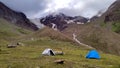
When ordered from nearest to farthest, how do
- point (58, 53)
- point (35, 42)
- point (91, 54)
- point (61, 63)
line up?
point (61, 63)
point (91, 54)
point (58, 53)
point (35, 42)

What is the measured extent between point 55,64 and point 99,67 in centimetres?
890

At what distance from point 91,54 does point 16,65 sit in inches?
1122

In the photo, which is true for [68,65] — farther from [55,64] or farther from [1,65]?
[1,65]

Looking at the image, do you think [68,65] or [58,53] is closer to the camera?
[68,65]

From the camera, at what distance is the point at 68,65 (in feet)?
205

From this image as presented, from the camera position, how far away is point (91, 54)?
8331 centimetres

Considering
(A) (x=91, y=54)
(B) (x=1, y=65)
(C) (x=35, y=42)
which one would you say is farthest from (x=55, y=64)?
(C) (x=35, y=42)

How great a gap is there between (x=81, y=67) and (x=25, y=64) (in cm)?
1061

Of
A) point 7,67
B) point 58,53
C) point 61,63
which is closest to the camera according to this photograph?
point 7,67

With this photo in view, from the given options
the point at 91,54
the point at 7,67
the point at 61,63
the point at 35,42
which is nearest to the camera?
the point at 7,67

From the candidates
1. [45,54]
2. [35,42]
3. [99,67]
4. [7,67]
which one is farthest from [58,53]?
[35,42]

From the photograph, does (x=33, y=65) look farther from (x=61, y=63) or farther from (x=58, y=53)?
(x=58, y=53)

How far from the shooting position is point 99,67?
64.1 m

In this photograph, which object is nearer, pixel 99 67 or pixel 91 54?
pixel 99 67
